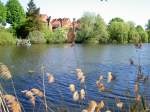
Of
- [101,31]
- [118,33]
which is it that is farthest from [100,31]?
[118,33]

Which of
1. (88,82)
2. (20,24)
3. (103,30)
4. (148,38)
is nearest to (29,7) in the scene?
(20,24)

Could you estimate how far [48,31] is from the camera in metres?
79.2

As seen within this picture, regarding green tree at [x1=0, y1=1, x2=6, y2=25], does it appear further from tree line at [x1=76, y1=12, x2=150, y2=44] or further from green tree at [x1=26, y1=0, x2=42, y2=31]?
tree line at [x1=76, y1=12, x2=150, y2=44]

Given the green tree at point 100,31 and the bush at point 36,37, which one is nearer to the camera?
the bush at point 36,37

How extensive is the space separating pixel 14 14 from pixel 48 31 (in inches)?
309

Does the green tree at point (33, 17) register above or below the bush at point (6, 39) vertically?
above

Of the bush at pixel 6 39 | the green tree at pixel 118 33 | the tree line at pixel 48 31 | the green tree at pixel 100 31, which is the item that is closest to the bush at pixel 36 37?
the tree line at pixel 48 31

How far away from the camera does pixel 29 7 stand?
82812mm

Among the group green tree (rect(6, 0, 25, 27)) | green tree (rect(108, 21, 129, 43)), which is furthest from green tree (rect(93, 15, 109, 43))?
green tree (rect(6, 0, 25, 27))

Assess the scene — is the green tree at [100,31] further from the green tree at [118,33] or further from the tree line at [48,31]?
the green tree at [118,33]

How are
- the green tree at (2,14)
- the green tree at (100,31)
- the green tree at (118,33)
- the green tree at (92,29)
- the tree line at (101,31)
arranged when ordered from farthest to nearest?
1. the green tree at (118,33)
2. the green tree at (100,31)
3. the tree line at (101,31)
4. the green tree at (92,29)
5. the green tree at (2,14)

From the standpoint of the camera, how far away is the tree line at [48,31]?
73.9 meters

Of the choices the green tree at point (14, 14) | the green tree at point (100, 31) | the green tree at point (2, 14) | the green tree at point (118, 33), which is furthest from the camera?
the green tree at point (118, 33)

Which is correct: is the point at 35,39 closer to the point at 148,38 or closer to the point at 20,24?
the point at 20,24
